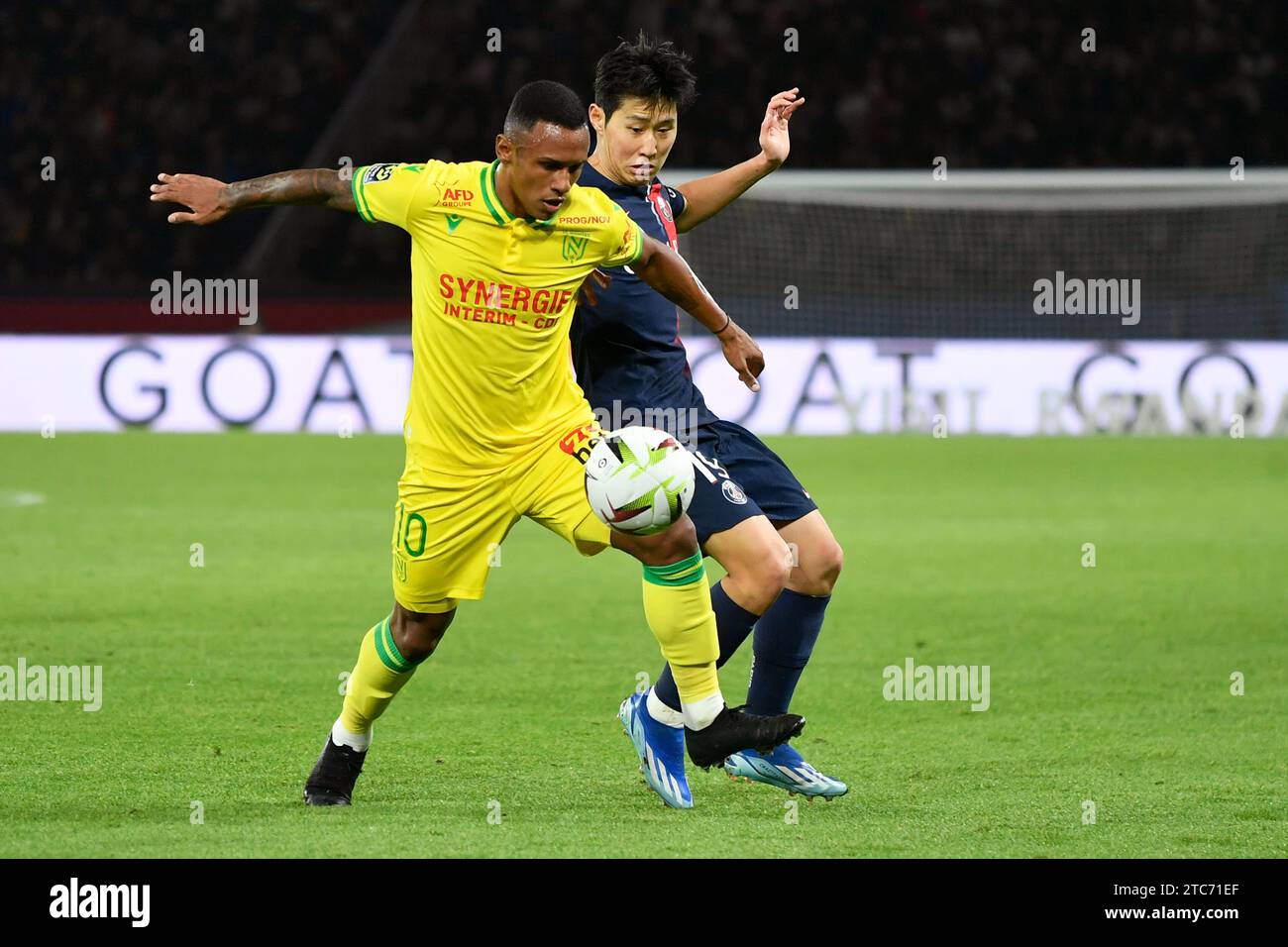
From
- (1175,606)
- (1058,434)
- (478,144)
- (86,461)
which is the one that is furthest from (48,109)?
(1175,606)

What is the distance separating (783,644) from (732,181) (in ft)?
4.96

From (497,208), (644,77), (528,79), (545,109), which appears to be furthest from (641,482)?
(528,79)

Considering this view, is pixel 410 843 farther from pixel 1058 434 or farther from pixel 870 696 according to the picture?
pixel 1058 434

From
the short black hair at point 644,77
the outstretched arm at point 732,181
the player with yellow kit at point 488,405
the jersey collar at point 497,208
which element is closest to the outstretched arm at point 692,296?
the player with yellow kit at point 488,405

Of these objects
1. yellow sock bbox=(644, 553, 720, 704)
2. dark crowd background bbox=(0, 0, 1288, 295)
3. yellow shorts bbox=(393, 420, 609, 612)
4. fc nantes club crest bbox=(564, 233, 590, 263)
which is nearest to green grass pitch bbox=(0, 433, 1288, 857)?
yellow sock bbox=(644, 553, 720, 704)

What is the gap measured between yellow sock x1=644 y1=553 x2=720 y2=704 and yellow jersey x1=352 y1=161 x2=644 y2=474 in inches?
19.8

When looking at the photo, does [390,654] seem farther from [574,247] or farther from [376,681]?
[574,247]

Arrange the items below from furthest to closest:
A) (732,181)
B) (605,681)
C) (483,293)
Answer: (605,681) < (732,181) < (483,293)

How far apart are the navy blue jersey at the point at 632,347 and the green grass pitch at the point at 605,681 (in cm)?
107

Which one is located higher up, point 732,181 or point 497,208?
point 732,181

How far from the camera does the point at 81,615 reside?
835 centimetres

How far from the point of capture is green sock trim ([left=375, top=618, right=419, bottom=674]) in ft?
16.5

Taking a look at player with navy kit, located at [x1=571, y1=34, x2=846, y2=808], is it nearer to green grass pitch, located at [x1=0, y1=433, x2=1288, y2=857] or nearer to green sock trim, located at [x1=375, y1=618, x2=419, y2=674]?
green grass pitch, located at [x1=0, y1=433, x2=1288, y2=857]

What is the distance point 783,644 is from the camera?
546 centimetres
